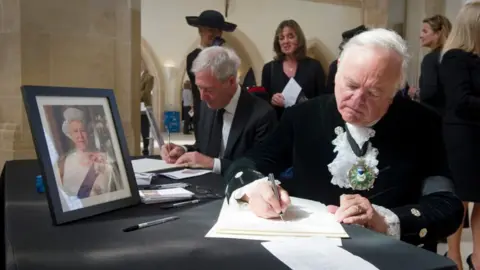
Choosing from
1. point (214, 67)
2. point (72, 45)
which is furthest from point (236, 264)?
point (72, 45)

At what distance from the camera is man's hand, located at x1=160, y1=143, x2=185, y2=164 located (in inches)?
95.2

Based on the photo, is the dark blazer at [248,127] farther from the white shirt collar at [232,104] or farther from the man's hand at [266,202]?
the man's hand at [266,202]

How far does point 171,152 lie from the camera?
2430mm

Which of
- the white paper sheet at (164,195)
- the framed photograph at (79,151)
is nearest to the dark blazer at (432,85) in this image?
the white paper sheet at (164,195)

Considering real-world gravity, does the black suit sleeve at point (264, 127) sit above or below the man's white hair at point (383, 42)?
below

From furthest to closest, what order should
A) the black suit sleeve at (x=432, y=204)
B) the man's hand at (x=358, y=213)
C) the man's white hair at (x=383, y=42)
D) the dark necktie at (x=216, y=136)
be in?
the dark necktie at (x=216, y=136) < the man's white hair at (x=383, y=42) < the black suit sleeve at (x=432, y=204) < the man's hand at (x=358, y=213)

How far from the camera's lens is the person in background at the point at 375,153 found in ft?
5.10

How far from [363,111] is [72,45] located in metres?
2.69

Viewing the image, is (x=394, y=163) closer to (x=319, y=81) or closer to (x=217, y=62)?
(x=217, y=62)

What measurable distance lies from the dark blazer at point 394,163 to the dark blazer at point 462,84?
1.32m

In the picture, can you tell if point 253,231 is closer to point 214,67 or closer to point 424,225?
point 424,225

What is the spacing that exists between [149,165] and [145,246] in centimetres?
121

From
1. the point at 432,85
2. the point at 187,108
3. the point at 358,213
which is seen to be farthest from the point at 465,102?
the point at 187,108

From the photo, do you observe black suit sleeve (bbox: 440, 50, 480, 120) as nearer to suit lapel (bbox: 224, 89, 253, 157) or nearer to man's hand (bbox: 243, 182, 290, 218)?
suit lapel (bbox: 224, 89, 253, 157)
